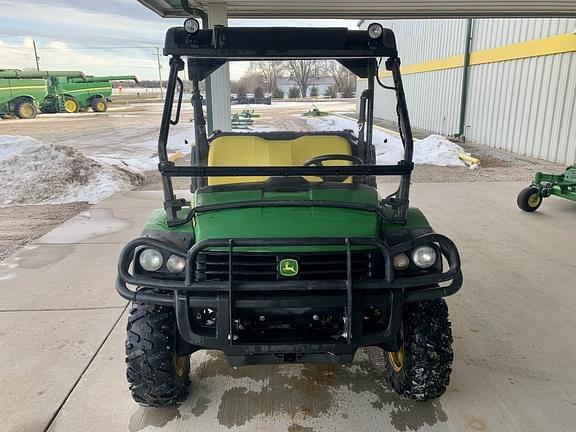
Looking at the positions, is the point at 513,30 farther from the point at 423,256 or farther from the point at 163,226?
the point at 163,226

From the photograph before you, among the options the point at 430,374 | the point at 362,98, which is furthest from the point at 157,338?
the point at 362,98

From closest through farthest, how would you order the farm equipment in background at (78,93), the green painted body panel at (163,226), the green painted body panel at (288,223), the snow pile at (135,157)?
the green painted body panel at (288,223) < the green painted body panel at (163,226) < the snow pile at (135,157) < the farm equipment in background at (78,93)

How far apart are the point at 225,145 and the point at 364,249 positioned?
4.08 feet

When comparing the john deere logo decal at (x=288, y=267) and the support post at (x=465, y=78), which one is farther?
the support post at (x=465, y=78)

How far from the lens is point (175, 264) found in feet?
7.41

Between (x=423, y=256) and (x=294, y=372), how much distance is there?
1.12 m

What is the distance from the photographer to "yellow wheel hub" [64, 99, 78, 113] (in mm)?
29003

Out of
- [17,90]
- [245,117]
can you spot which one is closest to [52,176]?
[245,117]

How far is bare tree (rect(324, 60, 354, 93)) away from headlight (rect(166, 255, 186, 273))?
5.03 ft

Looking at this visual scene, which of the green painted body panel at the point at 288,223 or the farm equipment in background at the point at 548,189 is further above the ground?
the green painted body panel at the point at 288,223

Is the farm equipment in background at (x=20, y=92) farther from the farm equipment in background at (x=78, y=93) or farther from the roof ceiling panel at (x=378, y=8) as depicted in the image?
the roof ceiling panel at (x=378, y=8)

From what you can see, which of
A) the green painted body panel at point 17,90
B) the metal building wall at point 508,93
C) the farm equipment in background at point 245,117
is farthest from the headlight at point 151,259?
the green painted body panel at point 17,90

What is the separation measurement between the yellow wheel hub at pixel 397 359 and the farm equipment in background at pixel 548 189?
4517 mm

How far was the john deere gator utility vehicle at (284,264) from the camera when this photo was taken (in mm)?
2113
